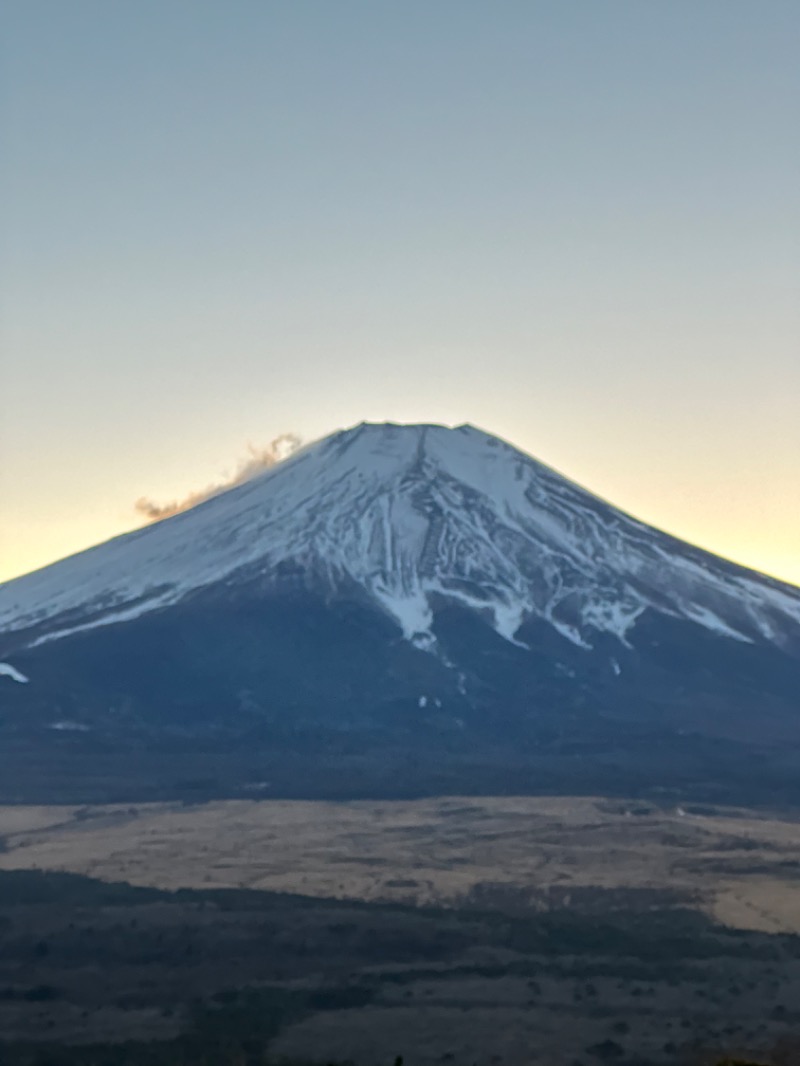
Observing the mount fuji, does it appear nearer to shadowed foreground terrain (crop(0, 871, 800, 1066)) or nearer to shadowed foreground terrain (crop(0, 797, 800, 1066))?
shadowed foreground terrain (crop(0, 797, 800, 1066))

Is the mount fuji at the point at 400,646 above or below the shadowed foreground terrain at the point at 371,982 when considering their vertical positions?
above

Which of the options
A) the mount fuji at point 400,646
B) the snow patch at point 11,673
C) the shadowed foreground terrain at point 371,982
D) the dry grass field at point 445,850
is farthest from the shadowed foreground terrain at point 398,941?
the snow patch at point 11,673

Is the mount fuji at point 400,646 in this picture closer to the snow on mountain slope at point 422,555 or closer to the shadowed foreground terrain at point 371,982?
the snow on mountain slope at point 422,555

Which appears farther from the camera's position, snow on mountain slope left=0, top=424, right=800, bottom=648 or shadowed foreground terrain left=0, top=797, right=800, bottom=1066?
snow on mountain slope left=0, top=424, right=800, bottom=648

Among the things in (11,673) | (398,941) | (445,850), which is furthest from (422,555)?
(398,941)

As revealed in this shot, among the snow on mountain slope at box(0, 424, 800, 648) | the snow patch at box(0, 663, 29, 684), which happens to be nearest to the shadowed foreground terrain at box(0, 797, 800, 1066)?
the snow patch at box(0, 663, 29, 684)

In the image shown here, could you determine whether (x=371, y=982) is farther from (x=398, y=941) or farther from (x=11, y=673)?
(x=11, y=673)
